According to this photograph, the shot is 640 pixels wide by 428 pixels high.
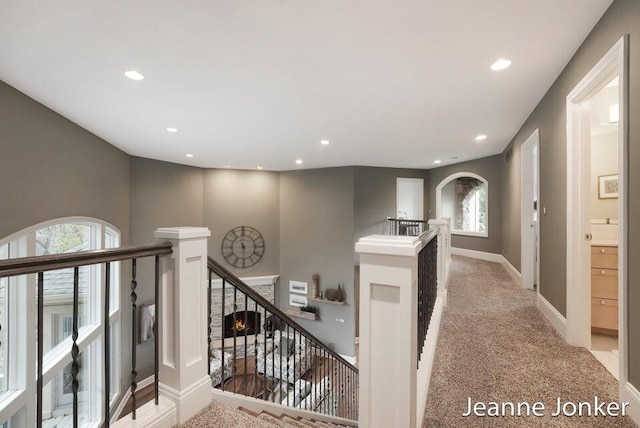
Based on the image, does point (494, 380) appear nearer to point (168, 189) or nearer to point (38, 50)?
point (38, 50)

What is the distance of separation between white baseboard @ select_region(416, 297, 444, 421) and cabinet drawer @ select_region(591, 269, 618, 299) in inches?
50.9

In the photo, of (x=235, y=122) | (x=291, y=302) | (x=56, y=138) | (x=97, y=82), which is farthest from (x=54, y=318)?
(x=291, y=302)

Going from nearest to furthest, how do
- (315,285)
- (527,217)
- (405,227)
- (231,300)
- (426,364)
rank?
1. (426,364)
2. (527,217)
3. (405,227)
4. (315,285)
5. (231,300)

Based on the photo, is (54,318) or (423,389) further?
(54,318)

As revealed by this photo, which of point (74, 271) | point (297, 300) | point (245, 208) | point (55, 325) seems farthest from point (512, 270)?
point (55, 325)

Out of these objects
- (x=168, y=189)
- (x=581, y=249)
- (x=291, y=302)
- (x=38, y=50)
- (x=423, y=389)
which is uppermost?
(x=38, y=50)

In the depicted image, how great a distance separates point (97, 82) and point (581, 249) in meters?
4.56

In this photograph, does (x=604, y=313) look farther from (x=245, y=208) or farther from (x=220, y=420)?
(x=245, y=208)

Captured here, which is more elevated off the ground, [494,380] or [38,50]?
[38,50]

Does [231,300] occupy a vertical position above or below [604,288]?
below

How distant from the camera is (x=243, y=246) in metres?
7.97

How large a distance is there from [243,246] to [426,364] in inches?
270

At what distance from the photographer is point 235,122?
3.82 meters

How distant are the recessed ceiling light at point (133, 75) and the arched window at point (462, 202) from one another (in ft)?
23.1
